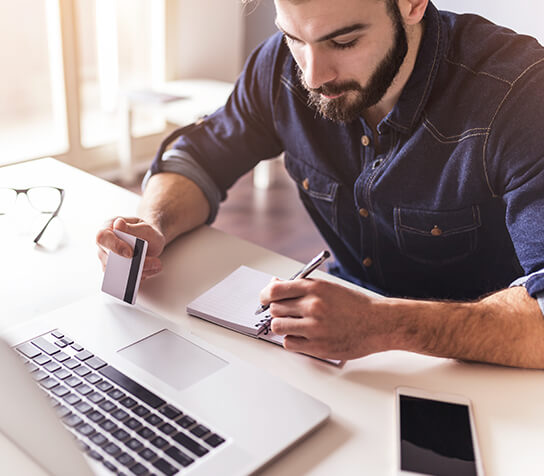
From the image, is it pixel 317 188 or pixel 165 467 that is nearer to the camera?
pixel 165 467

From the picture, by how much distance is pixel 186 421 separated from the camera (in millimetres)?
630

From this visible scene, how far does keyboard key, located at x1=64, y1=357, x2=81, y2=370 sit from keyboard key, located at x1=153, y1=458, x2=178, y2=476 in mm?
192

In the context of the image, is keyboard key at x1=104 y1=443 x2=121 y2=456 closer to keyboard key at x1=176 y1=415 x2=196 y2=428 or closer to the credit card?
keyboard key at x1=176 y1=415 x2=196 y2=428

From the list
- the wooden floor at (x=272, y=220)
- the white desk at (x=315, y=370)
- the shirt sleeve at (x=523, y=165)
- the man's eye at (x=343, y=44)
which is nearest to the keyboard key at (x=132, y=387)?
the white desk at (x=315, y=370)

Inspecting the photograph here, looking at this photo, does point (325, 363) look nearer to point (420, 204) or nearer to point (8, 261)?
point (420, 204)

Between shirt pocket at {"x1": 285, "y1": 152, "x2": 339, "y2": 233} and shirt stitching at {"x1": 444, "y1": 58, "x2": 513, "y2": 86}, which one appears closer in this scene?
shirt stitching at {"x1": 444, "y1": 58, "x2": 513, "y2": 86}

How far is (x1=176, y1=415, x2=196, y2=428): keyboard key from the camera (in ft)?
2.05

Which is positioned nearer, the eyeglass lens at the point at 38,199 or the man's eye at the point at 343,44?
the man's eye at the point at 343,44

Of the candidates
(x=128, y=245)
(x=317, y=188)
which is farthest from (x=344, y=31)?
(x=128, y=245)

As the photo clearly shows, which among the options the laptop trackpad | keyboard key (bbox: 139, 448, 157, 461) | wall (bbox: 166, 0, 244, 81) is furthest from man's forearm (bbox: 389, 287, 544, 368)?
wall (bbox: 166, 0, 244, 81)

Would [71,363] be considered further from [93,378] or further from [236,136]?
[236,136]

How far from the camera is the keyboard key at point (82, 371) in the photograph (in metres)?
0.70

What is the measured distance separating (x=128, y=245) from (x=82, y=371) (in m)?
0.24

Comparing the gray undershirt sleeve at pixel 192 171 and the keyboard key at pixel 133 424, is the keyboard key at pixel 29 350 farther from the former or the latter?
the gray undershirt sleeve at pixel 192 171
